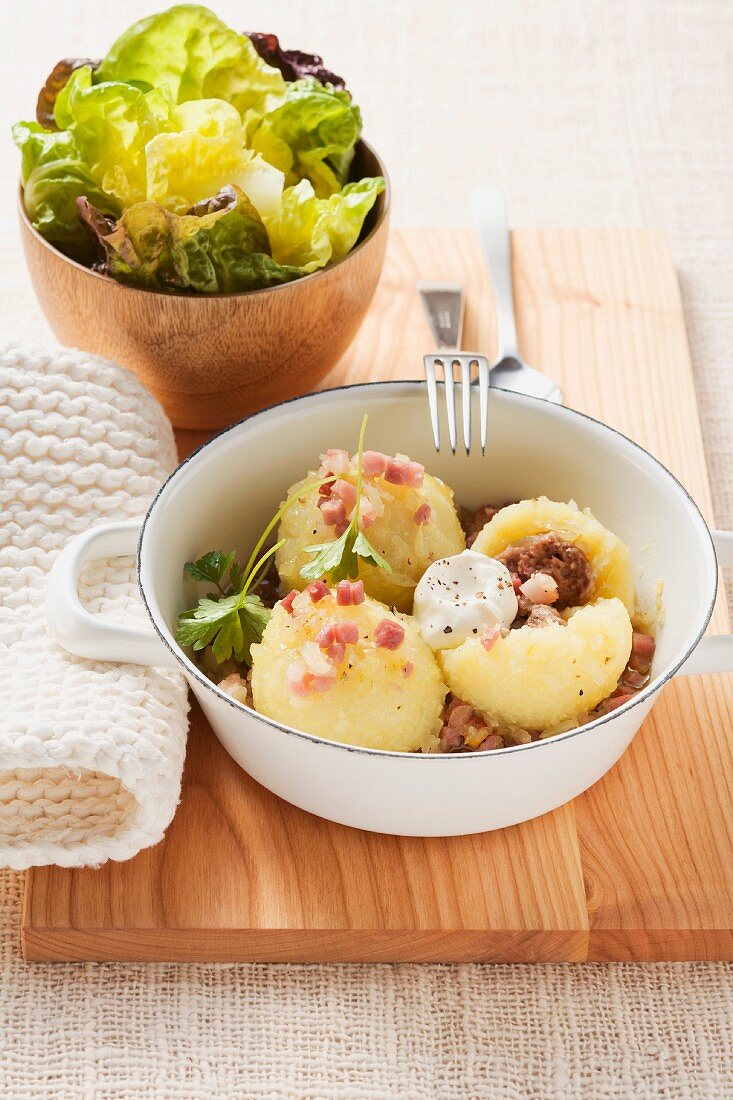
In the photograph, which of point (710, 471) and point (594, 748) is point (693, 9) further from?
point (594, 748)

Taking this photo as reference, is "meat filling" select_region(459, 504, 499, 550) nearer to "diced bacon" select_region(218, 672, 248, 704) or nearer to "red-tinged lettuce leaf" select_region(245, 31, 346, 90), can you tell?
"diced bacon" select_region(218, 672, 248, 704)

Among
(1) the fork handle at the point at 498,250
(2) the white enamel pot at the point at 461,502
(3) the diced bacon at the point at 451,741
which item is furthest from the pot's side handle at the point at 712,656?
(1) the fork handle at the point at 498,250

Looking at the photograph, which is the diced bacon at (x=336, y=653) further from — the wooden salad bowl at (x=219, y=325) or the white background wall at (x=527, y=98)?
the white background wall at (x=527, y=98)

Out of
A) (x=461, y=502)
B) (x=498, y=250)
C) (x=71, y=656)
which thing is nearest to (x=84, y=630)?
(x=71, y=656)

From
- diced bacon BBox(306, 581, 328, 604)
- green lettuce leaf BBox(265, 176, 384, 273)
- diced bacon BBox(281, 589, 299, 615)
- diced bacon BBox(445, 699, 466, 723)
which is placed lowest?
diced bacon BBox(445, 699, 466, 723)

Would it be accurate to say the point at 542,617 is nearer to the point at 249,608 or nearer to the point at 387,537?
the point at 387,537

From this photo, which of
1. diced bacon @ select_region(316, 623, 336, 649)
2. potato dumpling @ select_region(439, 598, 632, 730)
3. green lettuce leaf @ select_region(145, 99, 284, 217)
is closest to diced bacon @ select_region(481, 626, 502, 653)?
potato dumpling @ select_region(439, 598, 632, 730)
